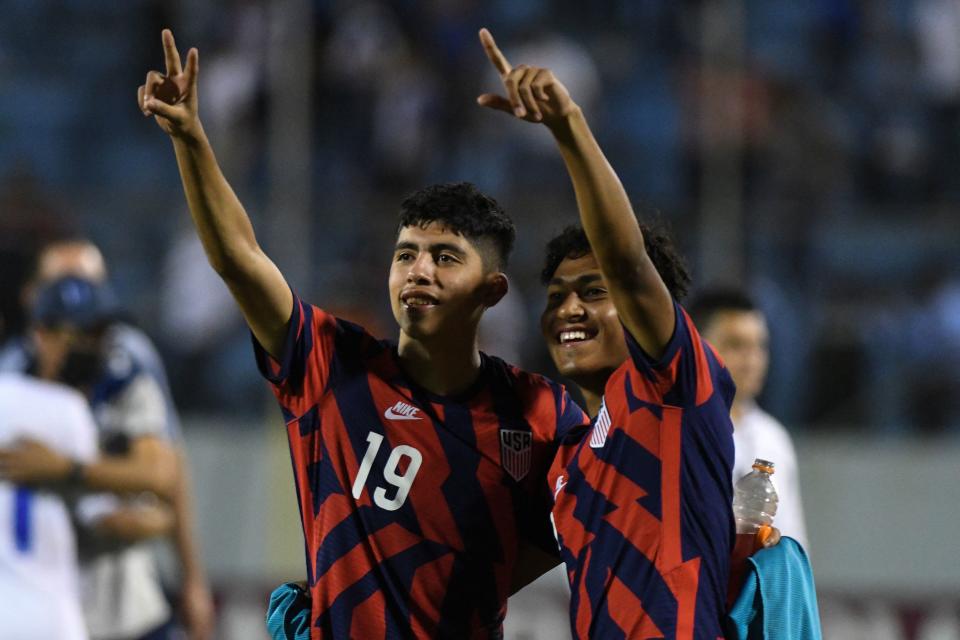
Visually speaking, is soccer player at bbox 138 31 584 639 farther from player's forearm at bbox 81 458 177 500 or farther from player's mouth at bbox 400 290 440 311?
player's forearm at bbox 81 458 177 500

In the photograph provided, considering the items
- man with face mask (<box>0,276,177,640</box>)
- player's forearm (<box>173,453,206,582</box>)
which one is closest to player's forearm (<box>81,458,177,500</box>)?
man with face mask (<box>0,276,177,640</box>)

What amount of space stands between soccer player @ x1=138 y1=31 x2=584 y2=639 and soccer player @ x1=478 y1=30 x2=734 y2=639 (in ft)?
1.01

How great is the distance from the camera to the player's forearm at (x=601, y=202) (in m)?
3.24

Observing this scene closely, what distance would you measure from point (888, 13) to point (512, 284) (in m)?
3.35

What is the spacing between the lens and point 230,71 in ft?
33.2

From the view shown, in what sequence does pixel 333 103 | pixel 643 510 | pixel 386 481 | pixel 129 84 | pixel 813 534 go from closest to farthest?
pixel 643 510 → pixel 386 481 → pixel 813 534 → pixel 333 103 → pixel 129 84

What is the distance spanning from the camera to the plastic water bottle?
3.79 meters

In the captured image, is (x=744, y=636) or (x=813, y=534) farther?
(x=813, y=534)

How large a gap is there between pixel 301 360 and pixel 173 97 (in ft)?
2.32

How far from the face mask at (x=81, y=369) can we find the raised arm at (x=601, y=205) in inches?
108

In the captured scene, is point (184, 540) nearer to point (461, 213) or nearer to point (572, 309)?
point (461, 213)

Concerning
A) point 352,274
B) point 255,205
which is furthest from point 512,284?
point 255,205

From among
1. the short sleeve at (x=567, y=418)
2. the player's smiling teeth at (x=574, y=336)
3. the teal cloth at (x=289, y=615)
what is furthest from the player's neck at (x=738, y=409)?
the teal cloth at (x=289, y=615)

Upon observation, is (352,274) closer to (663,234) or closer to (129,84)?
(129,84)
